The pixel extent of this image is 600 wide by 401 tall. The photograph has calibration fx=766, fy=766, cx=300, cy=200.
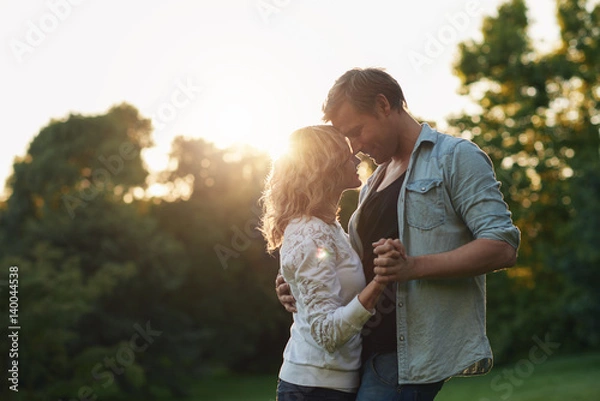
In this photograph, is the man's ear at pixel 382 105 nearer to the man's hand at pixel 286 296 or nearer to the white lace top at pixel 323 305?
the white lace top at pixel 323 305

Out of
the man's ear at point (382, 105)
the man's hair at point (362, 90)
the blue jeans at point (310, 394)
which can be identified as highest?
the man's hair at point (362, 90)

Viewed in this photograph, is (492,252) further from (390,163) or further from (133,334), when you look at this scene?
(133,334)

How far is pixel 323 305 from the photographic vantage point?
10.2 ft

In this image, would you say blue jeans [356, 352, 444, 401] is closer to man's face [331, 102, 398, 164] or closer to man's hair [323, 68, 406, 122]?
man's face [331, 102, 398, 164]

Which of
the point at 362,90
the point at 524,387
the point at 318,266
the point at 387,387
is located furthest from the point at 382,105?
the point at 524,387

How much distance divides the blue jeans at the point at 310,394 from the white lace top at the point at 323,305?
0.9 inches

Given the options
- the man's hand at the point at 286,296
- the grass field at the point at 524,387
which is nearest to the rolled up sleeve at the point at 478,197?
the man's hand at the point at 286,296

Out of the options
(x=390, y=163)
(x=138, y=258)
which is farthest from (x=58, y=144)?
(x=390, y=163)

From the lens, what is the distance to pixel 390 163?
147 inches

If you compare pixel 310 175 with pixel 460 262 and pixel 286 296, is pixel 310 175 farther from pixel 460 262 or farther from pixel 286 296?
pixel 460 262

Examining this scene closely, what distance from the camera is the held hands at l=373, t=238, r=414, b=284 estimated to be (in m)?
2.81

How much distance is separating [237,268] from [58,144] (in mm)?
10100

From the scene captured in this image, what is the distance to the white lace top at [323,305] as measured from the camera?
3104 millimetres

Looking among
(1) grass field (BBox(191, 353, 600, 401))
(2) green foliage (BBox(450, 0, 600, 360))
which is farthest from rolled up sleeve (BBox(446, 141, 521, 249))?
(2) green foliage (BBox(450, 0, 600, 360))
